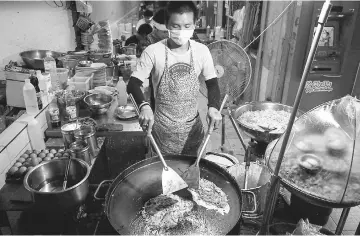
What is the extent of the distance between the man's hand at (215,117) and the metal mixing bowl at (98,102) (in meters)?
1.57

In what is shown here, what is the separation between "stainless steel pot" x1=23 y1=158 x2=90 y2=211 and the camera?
5.76ft

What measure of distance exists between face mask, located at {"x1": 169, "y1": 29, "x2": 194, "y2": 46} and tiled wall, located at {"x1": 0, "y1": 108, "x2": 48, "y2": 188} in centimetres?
168

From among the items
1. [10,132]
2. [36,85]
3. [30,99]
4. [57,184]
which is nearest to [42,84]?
[36,85]

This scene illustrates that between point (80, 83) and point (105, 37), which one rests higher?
point (105, 37)

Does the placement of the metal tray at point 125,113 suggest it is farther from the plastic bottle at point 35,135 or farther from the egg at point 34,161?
the egg at point 34,161

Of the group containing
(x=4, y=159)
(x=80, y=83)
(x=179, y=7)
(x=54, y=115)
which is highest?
(x=179, y=7)

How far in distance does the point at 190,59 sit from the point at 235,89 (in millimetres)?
1218

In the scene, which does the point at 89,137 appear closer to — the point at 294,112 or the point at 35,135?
the point at 35,135

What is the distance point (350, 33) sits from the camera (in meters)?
4.23

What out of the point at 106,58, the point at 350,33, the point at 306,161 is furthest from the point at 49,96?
the point at 350,33

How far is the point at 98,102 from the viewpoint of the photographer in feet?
11.9

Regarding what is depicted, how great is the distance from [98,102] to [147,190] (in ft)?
6.77

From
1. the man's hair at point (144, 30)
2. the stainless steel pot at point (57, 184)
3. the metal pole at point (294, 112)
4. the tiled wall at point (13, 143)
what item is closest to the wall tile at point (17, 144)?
the tiled wall at point (13, 143)

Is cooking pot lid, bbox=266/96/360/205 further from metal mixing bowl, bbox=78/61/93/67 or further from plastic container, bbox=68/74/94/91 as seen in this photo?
metal mixing bowl, bbox=78/61/93/67
